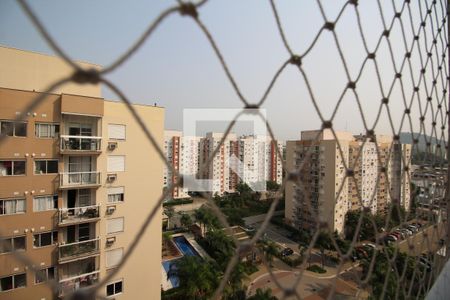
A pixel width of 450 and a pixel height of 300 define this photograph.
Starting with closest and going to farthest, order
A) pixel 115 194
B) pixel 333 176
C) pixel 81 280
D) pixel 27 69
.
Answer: pixel 27 69 → pixel 81 280 → pixel 115 194 → pixel 333 176

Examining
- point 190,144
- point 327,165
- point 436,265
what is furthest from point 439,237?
point 190,144

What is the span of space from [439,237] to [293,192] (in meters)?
10.2

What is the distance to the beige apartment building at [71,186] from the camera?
2539mm

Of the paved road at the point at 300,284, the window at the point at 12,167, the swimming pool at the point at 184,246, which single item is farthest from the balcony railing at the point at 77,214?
the swimming pool at the point at 184,246

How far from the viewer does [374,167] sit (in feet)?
32.5

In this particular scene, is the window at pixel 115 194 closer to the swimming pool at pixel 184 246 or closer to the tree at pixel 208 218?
the swimming pool at pixel 184 246

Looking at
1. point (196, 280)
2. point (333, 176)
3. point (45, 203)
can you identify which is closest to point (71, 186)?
point (45, 203)

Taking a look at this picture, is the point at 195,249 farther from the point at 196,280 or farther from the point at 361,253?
the point at 361,253

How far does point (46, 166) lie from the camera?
273 centimetres

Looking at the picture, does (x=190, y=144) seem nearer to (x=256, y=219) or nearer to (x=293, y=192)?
(x=256, y=219)

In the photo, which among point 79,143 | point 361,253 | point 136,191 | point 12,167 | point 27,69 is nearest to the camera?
point 12,167

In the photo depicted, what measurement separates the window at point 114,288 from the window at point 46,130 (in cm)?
170

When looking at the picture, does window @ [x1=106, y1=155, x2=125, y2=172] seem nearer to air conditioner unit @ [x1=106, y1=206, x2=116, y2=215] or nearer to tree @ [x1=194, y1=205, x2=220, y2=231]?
air conditioner unit @ [x1=106, y1=206, x2=116, y2=215]

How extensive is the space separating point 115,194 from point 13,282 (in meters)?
1.15
